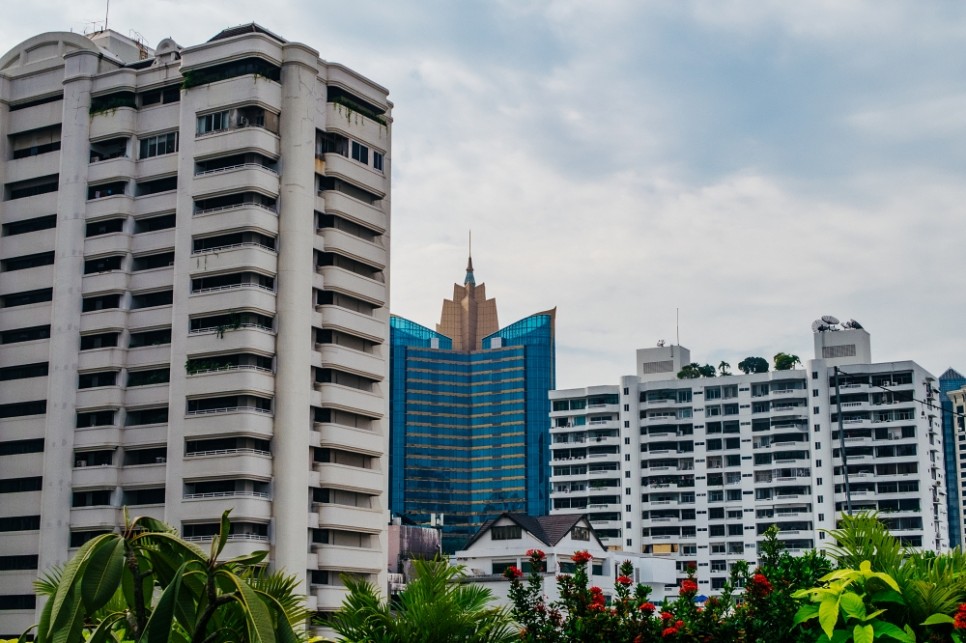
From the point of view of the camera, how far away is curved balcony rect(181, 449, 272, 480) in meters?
76.9

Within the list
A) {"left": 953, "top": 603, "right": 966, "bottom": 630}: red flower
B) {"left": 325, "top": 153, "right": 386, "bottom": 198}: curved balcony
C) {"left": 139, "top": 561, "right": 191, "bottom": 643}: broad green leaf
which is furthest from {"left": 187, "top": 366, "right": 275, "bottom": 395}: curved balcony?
{"left": 953, "top": 603, "right": 966, "bottom": 630}: red flower

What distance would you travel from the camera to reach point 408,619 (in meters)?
17.2

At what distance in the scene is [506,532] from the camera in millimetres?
98375

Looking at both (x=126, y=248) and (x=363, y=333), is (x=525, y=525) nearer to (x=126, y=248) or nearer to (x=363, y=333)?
(x=363, y=333)

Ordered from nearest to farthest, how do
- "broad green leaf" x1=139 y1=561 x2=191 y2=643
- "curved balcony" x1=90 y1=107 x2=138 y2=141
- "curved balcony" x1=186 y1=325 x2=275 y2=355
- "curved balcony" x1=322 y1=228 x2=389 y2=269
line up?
"broad green leaf" x1=139 y1=561 x2=191 y2=643
"curved balcony" x1=186 y1=325 x2=275 y2=355
"curved balcony" x1=322 y1=228 x2=389 y2=269
"curved balcony" x1=90 y1=107 x2=138 y2=141

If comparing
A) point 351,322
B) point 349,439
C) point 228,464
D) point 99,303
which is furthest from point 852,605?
point 99,303

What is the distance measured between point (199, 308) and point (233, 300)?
110 inches

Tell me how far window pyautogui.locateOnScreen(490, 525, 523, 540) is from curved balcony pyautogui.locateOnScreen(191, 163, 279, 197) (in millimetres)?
33295

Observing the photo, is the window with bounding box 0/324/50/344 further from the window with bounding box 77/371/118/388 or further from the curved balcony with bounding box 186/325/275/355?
the curved balcony with bounding box 186/325/275/355

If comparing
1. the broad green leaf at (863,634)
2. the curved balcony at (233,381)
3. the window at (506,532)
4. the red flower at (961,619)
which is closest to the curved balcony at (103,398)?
the curved balcony at (233,381)

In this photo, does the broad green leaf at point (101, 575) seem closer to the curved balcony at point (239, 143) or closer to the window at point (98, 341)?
the curved balcony at point (239, 143)

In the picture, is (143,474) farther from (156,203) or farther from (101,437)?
(156,203)

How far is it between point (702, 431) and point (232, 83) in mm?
79365

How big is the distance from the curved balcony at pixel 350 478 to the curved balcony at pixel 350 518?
1.34 meters
